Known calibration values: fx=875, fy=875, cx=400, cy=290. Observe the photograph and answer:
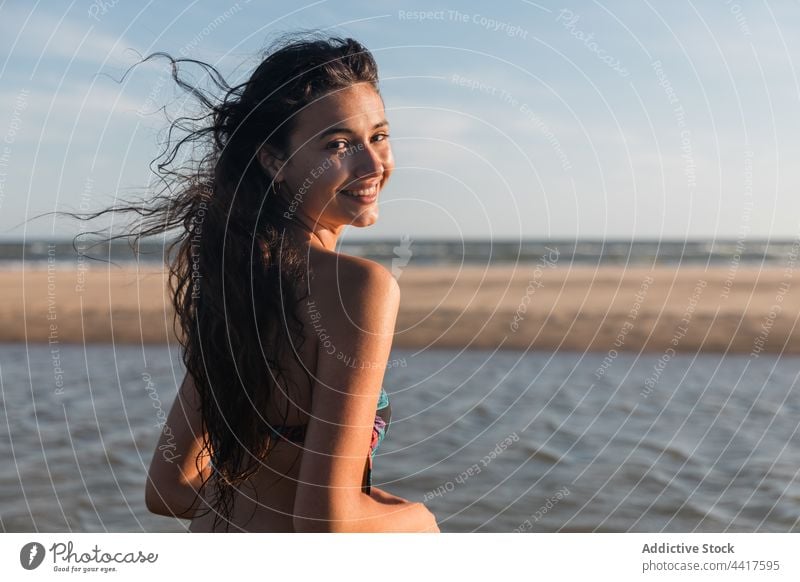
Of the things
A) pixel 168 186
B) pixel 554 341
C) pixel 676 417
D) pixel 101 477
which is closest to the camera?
pixel 168 186

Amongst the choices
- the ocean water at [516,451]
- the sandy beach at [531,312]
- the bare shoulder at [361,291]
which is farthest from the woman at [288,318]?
the sandy beach at [531,312]

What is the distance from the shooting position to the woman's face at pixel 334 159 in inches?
93.4

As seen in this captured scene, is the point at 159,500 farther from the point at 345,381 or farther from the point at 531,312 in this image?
the point at 531,312

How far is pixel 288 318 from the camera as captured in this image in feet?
7.32

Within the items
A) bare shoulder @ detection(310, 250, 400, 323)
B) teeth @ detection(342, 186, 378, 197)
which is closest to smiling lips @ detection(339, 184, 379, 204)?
teeth @ detection(342, 186, 378, 197)

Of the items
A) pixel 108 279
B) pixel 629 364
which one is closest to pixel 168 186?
pixel 629 364

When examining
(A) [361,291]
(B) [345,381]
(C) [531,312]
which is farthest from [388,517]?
(C) [531,312]

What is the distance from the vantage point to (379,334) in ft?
6.61

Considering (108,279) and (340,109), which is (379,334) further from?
(108,279)

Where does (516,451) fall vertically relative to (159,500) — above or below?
below

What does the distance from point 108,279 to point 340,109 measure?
27778mm

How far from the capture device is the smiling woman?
2.06 meters

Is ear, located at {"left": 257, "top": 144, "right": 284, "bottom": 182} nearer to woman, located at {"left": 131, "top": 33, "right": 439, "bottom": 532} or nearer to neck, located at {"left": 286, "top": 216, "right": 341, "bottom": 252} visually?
woman, located at {"left": 131, "top": 33, "right": 439, "bottom": 532}
